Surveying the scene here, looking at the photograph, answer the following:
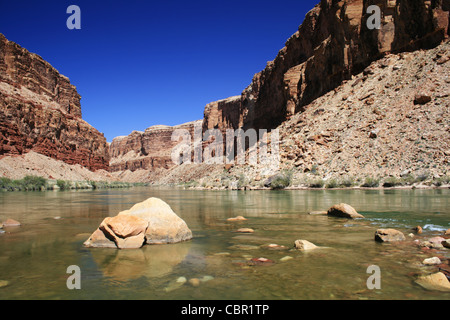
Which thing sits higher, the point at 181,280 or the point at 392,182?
the point at 392,182

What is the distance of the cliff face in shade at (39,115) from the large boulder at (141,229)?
7175 centimetres

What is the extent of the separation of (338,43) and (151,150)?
141 m

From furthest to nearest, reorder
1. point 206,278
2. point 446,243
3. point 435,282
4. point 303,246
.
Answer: point 303,246 → point 446,243 → point 206,278 → point 435,282

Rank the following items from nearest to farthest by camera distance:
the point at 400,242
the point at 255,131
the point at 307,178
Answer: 1. the point at 400,242
2. the point at 307,178
3. the point at 255,131

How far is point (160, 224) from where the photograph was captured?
21.9 ft

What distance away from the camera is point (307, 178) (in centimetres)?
3288

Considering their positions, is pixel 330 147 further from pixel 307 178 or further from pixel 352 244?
pixel 352 244

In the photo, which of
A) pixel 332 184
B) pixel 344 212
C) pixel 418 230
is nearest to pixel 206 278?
pixel 418 230

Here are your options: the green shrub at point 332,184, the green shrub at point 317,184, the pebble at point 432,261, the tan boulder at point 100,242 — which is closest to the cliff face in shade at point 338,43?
the green shrub at point 317,184

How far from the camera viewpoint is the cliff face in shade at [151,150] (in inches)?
6319

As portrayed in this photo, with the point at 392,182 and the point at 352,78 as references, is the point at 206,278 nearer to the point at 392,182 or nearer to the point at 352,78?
the point at 392,182

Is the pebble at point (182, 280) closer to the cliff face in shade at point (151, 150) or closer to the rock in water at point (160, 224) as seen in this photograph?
the rock in water at point (160, 224)
